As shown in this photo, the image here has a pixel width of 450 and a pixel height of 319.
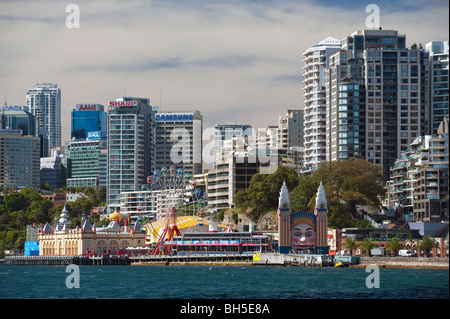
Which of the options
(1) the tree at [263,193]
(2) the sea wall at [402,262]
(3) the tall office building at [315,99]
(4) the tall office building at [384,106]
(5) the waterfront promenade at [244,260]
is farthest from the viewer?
(3) the tall office building at [315,99]

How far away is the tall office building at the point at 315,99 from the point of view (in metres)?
128

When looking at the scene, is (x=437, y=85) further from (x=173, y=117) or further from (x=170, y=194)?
(x=173, y=117)

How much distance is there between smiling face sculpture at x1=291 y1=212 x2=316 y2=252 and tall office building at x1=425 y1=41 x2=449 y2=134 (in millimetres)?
27323

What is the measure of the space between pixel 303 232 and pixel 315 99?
3596cm

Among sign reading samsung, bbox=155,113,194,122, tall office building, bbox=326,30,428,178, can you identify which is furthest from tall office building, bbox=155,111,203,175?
tall office building, bbox=326,30,428,178

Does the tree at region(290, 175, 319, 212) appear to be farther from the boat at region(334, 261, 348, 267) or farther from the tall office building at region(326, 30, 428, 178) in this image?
the boat at region(334, 261, 348, 267)

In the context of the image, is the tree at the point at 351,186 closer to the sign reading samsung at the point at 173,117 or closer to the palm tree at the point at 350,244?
the palm tree at the point at 350,244

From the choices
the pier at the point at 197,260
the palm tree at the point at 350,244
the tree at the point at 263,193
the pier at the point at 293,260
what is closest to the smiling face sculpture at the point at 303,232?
the pier at the point at 293,260

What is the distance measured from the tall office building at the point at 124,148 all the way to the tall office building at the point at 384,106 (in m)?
68.3

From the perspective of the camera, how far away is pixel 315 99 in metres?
129

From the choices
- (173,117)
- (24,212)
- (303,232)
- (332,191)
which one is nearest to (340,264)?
(303,232)
